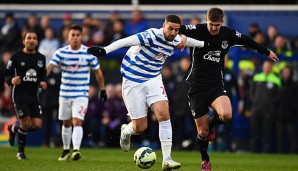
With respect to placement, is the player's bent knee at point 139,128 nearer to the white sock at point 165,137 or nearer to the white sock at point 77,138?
the white sock at point 165,137

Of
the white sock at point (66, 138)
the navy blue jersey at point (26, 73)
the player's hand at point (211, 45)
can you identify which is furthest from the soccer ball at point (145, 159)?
the navy blue jersey at point (26, 73)

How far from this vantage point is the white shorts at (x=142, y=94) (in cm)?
1322

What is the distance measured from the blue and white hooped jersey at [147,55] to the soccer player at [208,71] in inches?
18.0

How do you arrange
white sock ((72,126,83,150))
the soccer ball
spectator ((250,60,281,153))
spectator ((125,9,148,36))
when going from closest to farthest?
1. the soccer ball
2. white sock ((72,126,83,150))
3. spectator ((250,60,281,153))
4. spectator ((125,9,148,36))

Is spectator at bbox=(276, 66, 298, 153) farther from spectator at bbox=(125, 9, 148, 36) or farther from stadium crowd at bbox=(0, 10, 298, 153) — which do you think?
spectator at bbox=(125, 9, 148, 36)

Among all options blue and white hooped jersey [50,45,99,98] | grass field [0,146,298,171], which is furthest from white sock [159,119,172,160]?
blue and white hooped jersey [50,45,99,98]

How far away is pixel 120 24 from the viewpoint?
22047 millimetres

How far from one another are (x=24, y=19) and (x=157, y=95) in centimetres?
1321

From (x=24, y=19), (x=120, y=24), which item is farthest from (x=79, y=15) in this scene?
(x=120, y=24)

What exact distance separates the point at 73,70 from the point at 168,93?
6045 mm

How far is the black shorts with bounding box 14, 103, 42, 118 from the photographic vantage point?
51.9ft

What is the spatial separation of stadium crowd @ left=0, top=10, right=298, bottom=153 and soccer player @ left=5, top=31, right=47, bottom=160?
4694mm

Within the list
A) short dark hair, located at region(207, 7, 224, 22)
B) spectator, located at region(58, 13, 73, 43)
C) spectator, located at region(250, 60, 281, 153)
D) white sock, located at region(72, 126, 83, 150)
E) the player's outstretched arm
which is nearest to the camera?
the player's outstretched arm
